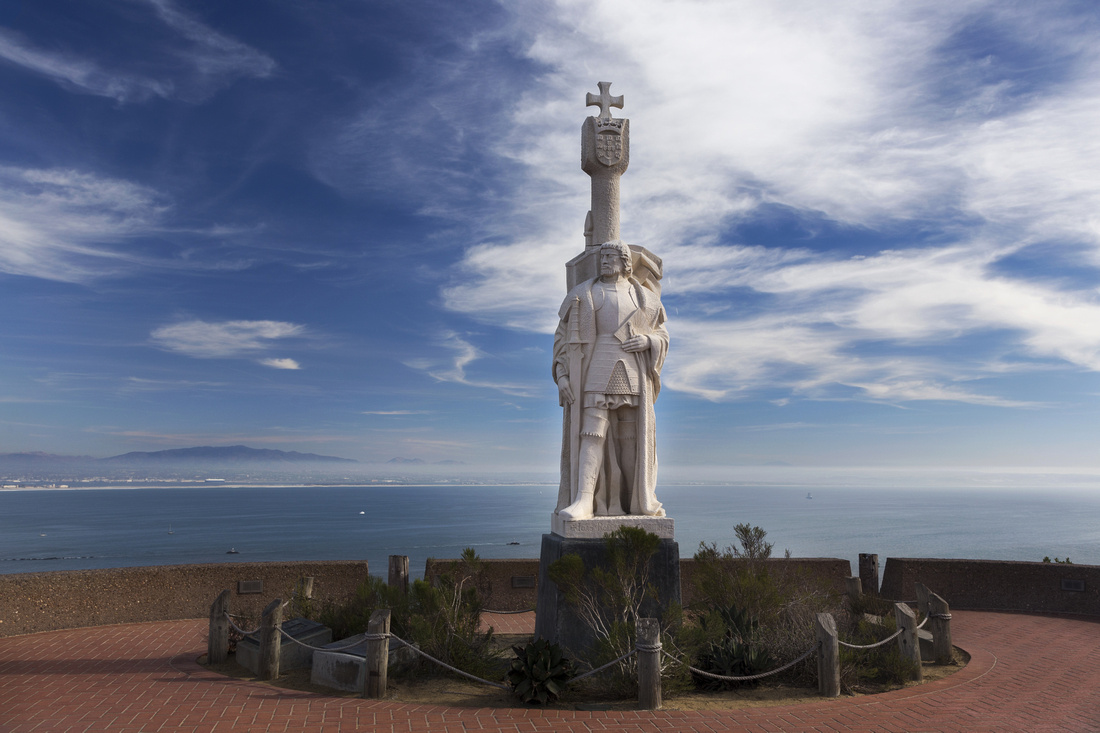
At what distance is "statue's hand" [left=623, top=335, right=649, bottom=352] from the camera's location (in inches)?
340

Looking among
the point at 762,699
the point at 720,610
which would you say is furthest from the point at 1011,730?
the point at 720,610

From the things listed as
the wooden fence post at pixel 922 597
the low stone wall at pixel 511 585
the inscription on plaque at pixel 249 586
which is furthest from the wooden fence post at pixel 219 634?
the wooden fence post at pixel 922 597

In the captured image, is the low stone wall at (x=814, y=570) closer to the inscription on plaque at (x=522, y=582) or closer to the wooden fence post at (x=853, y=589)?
the wooden fence post at (x=853, y=589)

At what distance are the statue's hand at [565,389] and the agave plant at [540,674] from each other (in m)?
3.01

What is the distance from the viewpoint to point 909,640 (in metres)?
7.57

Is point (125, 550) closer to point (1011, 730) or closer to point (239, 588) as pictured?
point (239, 588)

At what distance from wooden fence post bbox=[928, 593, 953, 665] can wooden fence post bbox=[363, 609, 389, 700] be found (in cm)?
623

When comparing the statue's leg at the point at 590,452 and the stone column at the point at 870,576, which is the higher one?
the statue's leg at the point at 590,452

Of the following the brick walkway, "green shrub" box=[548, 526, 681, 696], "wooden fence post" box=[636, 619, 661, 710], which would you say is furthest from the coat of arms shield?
the brick walkway

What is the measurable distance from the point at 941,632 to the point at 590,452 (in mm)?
4575

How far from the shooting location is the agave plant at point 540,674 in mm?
6531

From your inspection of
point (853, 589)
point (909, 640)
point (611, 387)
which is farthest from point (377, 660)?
point (853, 589)

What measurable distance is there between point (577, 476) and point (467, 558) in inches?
63.3

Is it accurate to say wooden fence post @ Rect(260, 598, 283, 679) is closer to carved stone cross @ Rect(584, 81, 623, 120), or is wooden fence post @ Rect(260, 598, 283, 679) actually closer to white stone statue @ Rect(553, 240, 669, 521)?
white stone statue @ Rect(553, 240, 669, 521)
